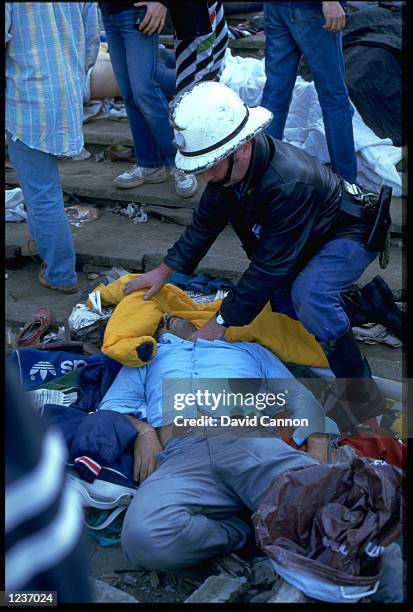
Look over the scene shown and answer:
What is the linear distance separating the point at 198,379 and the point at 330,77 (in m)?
1.97

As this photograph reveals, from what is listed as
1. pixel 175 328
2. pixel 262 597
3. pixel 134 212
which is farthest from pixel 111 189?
pixel 262 597

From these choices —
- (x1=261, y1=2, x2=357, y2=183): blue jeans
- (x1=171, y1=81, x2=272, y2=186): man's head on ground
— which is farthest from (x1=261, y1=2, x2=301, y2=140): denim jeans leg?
(x1=171, y1=81, x2=272, y2=186): man's head on ground

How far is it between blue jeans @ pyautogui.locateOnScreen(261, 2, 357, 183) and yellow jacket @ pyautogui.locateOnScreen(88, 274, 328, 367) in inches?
49.7

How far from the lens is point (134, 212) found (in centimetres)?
538

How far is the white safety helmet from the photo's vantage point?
328 cm

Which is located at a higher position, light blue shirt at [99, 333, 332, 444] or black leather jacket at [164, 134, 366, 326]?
black leather jacket at [164, 134, 366, 326]

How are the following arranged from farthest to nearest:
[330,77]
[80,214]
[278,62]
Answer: [80,214]
[278,62]
[330,77]

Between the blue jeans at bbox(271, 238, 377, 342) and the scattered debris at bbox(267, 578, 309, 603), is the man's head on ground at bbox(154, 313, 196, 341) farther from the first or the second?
the scattered debris at bbox(267, 578, 309, 603)

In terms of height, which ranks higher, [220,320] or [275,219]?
[275,219]

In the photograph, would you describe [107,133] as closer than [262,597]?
No

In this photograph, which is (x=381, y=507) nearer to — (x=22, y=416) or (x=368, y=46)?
(x=22, y=416)

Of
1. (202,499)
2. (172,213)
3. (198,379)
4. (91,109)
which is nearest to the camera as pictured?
(202,499)

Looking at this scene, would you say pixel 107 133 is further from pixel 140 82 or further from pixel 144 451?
pixel 144 451

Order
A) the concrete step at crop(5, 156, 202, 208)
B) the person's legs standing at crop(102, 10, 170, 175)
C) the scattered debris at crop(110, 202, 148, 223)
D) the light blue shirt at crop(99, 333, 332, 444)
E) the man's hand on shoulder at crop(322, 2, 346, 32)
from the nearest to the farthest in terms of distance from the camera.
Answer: the light blue shirt at crop(99, 333, 332, 444), the man's hand on shoulder at crop(322, 2, 346, 32), the person's legs standing at crop(102, 10, 170, 175), the concrete step at crop(5, 156, 202, 208), the scattered debris at crop(110, 202, 148, 223)
